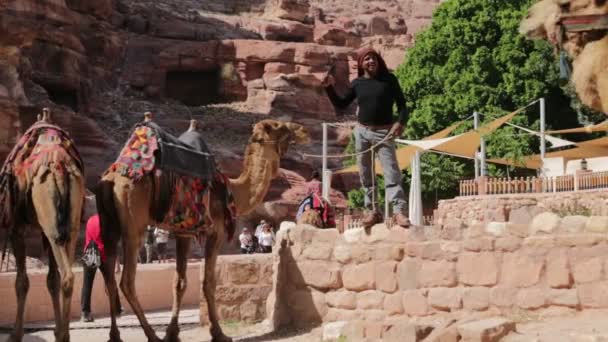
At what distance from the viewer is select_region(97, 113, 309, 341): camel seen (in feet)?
34.9

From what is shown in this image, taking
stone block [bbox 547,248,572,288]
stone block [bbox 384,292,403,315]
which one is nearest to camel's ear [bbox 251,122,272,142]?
stone block [bbox 384,292,403,315]

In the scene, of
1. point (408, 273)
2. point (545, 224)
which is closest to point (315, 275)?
point (408, 273)

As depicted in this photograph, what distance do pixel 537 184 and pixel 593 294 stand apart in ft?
77.7

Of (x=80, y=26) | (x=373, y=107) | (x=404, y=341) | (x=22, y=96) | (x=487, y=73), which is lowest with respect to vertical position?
(x=404, y=341)

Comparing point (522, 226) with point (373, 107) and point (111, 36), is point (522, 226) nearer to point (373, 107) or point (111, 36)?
point (373, 107)

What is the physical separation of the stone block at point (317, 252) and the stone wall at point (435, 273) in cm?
1

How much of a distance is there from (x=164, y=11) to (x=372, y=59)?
160ft

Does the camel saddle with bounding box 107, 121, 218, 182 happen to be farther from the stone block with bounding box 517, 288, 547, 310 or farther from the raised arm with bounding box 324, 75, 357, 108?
the stone block with bounding box 517, 288, 547, 310

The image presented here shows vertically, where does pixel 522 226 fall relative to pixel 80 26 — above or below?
below

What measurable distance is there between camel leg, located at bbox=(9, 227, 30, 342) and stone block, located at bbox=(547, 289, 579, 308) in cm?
508

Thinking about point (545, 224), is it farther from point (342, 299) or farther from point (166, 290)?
point (166, 290)

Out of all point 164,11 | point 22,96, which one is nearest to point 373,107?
point 22,96

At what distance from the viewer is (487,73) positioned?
4138cm

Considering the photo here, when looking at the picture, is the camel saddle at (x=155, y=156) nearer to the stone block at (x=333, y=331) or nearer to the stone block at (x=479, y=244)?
the stone block at (x=333, y=331)
